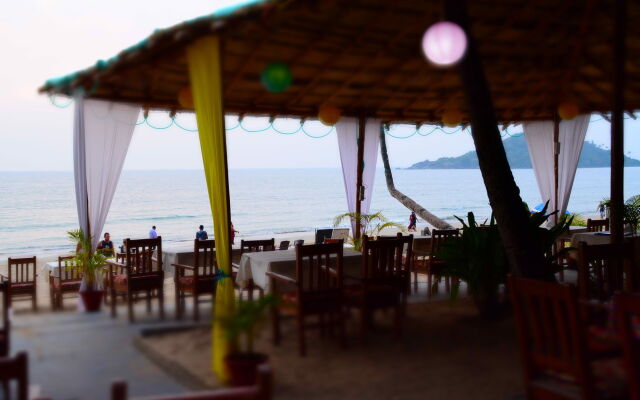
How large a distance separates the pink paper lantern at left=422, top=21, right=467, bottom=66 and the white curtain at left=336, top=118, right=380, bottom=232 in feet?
14.2

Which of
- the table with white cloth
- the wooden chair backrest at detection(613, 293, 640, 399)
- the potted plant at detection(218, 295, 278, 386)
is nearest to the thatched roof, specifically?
the potted plant at detection(218, 295, 278, 386)

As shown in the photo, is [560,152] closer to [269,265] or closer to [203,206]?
[269,265]

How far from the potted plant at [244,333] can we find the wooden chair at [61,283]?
4012mm

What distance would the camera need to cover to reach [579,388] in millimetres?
2727

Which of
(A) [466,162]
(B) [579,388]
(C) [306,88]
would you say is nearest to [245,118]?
(C) [306,88]

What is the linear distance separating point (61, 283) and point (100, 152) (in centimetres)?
159

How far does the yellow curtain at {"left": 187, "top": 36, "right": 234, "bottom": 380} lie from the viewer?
14.3 ft

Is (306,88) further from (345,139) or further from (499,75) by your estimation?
(499,75)

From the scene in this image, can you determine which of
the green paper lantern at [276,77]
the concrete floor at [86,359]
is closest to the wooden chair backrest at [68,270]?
the concrete floor at [86,359]

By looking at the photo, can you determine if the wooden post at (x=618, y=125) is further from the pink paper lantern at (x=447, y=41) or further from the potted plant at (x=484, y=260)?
the pink paper lantern at (x=447, y=41)

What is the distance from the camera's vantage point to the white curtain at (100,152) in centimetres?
680

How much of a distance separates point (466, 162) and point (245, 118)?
74.7m

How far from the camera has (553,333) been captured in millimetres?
2814

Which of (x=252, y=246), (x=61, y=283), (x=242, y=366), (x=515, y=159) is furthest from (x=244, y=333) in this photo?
(x=515, y=159)
